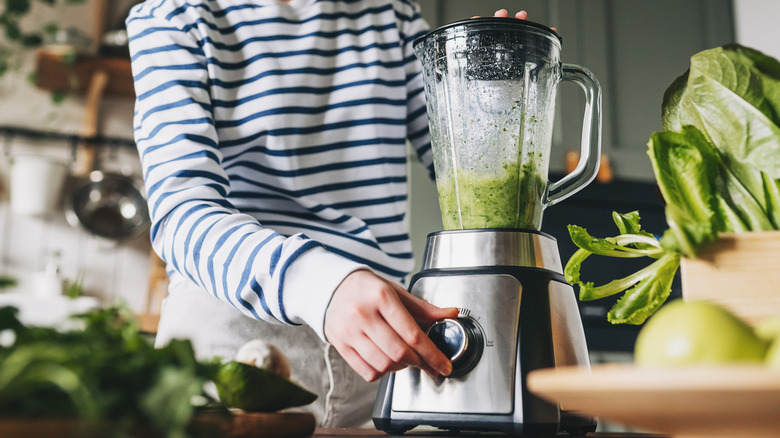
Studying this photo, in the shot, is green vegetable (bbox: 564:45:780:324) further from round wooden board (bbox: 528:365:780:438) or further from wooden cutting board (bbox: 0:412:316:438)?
wooden cutting board (bbox: 0:412:316:438)

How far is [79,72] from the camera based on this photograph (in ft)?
7.30

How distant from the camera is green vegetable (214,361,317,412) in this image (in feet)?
1.62

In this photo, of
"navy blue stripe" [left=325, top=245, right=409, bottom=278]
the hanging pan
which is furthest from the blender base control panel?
the hanging pan

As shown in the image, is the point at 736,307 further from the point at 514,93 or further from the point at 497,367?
the point at 514,93

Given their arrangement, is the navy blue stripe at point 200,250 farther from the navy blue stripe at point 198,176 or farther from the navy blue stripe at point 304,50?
the navy blue stripe at point 304,50

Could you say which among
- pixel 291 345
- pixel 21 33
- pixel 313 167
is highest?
pixel 21 33

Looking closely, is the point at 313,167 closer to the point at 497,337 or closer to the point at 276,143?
the point at 276,143

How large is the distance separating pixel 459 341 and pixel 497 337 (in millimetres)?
33

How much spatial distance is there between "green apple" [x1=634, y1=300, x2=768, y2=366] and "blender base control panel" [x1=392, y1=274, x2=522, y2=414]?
233 mm

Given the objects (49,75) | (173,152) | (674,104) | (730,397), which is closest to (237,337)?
(173,152)

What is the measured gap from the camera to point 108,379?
325 mm

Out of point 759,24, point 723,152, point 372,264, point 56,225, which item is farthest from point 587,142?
point 56,225

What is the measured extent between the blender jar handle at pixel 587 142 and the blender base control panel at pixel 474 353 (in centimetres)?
16

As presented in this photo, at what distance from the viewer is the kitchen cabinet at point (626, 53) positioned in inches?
75.0
